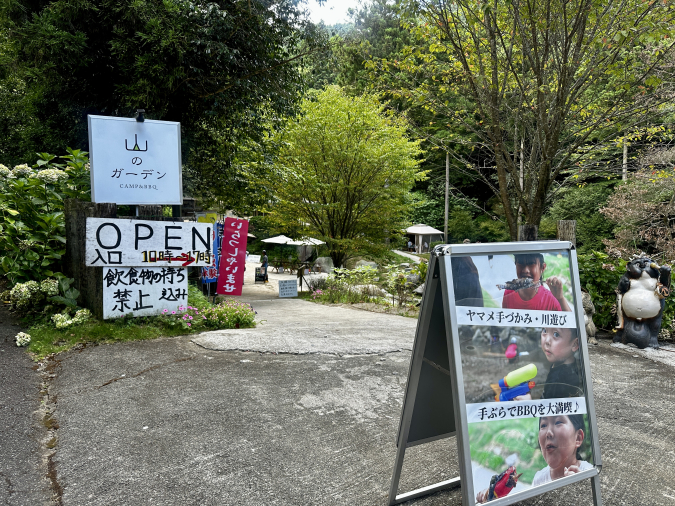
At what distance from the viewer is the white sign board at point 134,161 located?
5.47 meters

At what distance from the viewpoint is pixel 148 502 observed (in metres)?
2.34

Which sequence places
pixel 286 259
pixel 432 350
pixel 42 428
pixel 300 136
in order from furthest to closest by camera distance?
pixel 286 259
pixel 300 136
pixel 42 428
pixel 432 350

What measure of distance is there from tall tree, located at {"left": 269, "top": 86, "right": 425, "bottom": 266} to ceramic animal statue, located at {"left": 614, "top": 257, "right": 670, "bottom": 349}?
10.0m

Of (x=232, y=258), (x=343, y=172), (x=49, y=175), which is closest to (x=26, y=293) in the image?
(x=49, y=175)

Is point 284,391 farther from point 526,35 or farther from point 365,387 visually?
point 526,35

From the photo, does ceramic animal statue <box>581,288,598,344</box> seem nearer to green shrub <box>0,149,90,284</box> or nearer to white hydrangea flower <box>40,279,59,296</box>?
white hydrangea flower <box>40,279,59,296</box>

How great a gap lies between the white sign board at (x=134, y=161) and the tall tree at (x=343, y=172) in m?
8.81

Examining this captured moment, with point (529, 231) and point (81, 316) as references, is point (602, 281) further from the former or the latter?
point (81, 316)

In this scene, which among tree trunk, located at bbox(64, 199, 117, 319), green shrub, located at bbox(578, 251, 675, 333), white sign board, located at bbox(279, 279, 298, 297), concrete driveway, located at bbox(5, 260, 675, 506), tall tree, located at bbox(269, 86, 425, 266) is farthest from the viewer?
tall tree, located at bbox(269, 86, 425, 266)

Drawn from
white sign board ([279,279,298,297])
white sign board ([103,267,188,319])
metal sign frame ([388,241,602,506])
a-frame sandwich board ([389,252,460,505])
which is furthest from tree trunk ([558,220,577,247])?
white sign board ([279,279,298,297])

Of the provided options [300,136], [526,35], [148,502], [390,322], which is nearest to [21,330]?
[148,502]

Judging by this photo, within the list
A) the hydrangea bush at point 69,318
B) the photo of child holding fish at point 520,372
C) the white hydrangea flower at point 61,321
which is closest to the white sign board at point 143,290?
the hydrangea bush at point 69,318

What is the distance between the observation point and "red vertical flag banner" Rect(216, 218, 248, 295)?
8.35 metres

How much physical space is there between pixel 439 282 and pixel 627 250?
45.3 feet
